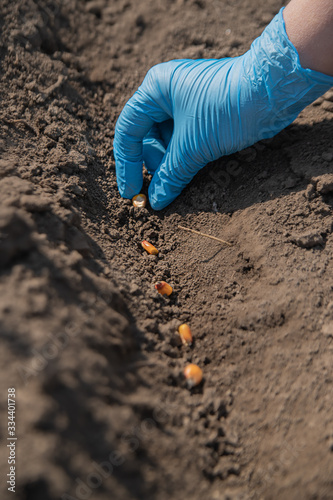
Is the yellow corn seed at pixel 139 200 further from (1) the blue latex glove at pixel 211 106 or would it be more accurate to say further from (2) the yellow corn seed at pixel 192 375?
(2) the yellow corn seed at pixel 192 375

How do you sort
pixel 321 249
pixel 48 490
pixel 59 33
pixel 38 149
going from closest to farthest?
pixel 48 490
pixel 321 249
pixel 38 149
pixel 59 33

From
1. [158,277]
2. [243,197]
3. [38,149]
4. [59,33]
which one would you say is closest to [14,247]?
[158,277]

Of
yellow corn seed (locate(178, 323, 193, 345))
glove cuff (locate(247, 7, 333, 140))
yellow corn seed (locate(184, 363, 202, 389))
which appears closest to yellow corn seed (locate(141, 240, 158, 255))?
yellow corn seed (locate(178, 323, 193, 345))

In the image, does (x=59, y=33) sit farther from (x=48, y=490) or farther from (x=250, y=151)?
(x=48, y=490)

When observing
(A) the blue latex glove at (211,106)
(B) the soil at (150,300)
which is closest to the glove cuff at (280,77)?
(A) the blue latex glove at (211,106)

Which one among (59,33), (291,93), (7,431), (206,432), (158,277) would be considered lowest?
(206,432)

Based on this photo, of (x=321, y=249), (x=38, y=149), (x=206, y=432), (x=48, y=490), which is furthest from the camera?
(x=38, y=149)
